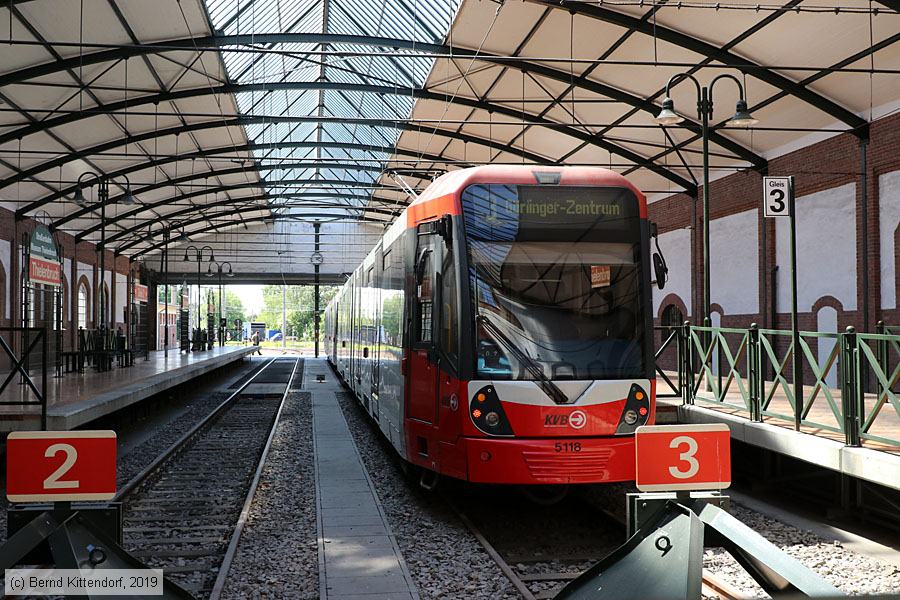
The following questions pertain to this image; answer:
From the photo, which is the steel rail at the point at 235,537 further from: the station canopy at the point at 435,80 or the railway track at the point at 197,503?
the station canopy at the point at 435,80

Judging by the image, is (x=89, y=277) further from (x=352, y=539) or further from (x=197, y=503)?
(x=352, y=539)

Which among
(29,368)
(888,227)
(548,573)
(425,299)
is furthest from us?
(29,368)

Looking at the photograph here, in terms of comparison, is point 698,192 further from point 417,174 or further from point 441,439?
point 441,439

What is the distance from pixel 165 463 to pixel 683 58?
44.3 ft

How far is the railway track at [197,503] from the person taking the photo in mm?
6926

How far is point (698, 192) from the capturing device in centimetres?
2477

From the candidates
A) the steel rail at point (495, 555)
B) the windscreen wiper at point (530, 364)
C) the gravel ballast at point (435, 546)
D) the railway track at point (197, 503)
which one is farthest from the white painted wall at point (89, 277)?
the windscreen wiper at point (530, 364)

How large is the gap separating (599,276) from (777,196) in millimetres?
3120

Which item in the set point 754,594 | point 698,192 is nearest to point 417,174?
point 698,192

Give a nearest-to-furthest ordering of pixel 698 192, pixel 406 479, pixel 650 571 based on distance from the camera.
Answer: pixel 650 571, pixel 406 479, pixel 698 192

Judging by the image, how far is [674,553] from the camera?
393cm

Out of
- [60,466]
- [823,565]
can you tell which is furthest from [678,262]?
[60,466]

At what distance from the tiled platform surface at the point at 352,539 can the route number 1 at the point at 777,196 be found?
5528 mm

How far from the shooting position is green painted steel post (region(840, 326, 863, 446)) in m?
7.64
